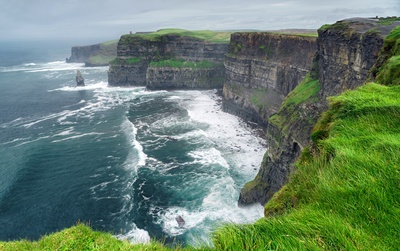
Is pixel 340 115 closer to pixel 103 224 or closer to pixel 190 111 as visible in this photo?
pixel 103 224

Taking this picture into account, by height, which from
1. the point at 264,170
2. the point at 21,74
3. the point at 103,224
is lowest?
the point at 103,224

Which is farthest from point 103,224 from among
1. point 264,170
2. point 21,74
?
point 21,74

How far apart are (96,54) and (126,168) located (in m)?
146

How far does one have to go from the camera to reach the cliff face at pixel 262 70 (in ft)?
179

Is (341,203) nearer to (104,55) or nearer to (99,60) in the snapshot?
(99,60)

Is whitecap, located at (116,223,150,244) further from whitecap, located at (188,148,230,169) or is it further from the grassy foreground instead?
the grassy foreground

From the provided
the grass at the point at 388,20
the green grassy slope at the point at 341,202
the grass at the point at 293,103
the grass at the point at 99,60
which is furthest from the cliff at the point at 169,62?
the green grassy slope at the point at 341,202

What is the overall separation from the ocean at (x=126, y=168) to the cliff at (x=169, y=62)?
1944 centimetres

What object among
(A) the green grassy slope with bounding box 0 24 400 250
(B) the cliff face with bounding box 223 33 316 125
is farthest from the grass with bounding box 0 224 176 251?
(B) the cliff face with bounding box 223 33 316 125

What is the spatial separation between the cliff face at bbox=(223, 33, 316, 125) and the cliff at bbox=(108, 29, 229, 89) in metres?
19.8

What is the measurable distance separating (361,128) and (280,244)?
5362 millimetres

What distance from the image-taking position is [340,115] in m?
9.98

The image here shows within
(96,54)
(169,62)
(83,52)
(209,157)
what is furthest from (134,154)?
(83,52)

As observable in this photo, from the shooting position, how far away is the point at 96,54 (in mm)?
169750
